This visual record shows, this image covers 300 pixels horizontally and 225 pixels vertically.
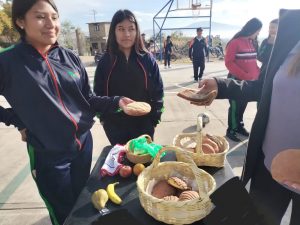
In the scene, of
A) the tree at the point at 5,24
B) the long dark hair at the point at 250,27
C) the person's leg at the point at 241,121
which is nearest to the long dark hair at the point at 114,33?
the long dark hair at the point at 250,27

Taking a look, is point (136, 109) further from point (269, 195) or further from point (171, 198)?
point (269, 195)

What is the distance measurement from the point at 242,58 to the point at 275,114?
2799 millimetres

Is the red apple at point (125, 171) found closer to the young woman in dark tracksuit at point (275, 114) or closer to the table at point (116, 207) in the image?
the table at point (116, 207)

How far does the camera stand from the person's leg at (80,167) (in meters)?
1.77

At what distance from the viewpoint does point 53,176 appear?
62.0 inches

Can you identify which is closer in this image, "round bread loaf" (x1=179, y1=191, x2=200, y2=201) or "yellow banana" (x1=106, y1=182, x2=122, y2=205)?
"round bread loaf" (x1=179, y1=191, x2=200, y2=201)

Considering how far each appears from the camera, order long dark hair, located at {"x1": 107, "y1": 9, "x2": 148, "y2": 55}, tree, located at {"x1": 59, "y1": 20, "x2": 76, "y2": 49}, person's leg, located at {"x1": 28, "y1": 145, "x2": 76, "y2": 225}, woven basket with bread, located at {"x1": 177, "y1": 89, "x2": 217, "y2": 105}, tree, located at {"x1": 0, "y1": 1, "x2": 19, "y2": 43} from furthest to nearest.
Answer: tree, located at {"x1": 59, "y1": 20, "x2": 76, "y2": 49} → tree, located at {"x1": 0, "y1": 1, "x2": 19, "y2": 43} → long dark hair, located at {"x1": 107, "y1": 9, "x2": 148, "y2": 55} → person's leg, located at {"x1": 28, "y1": 145, "x2": 76, "y2": 225} → woven basket with bread, located at {"x1": 177, "y1": 89, "x2": 217, "y2": 105}

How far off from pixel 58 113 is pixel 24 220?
1.40 m

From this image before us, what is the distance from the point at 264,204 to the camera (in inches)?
56.0

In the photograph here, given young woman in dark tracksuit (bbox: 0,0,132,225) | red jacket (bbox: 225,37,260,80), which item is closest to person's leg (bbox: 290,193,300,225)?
young woman in dark tracksuit (bbox: 0,0,132,225)

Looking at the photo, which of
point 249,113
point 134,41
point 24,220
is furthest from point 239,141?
point 24,220

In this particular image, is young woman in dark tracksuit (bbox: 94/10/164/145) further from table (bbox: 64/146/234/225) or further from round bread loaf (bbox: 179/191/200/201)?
round bread loaf (bbox: 179/191/200/201)

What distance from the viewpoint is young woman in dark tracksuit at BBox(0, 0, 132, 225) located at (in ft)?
4.81

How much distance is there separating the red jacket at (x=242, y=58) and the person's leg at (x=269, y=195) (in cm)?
263
